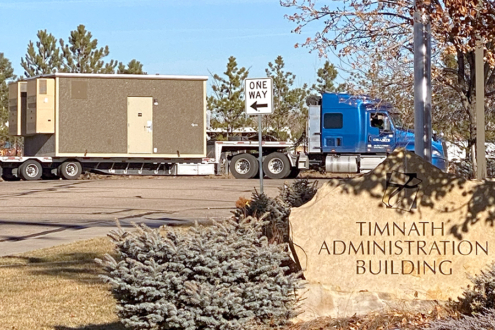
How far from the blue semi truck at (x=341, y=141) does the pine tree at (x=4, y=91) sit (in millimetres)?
16131

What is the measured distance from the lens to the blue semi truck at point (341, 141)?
2953 cm

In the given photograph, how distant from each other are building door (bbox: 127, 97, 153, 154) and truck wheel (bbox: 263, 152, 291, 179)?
463 cm

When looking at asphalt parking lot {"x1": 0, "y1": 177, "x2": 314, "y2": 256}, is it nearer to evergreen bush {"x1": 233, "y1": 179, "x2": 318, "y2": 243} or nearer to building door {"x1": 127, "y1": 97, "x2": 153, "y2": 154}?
evergreen bush {"x1": 233, "y1": 179, "x2": 318, "y2": 243}

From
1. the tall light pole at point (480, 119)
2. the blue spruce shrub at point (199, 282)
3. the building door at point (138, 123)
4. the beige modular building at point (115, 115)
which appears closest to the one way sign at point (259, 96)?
the tall light pole at point (480, 119)

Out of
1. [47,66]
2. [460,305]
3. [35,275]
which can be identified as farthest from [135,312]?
[47,66]

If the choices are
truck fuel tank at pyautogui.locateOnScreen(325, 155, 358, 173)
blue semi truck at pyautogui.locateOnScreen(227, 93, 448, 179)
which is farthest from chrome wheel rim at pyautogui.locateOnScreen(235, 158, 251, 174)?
truck fuel tank at pyautogui.locateOnScreen(325, 155, 358, 173)

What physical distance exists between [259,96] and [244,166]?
1758 centimetres

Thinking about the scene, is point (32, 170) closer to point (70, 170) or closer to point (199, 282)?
point (70, 170)

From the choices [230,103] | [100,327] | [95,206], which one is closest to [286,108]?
[230,103]

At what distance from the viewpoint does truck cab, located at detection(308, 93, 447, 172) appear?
29.5 metres

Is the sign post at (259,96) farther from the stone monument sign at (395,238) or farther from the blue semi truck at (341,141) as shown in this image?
the blue semi truck at (341,141)

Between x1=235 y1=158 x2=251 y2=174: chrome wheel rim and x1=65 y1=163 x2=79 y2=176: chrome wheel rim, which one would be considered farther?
x1=235 y1=158 x2=251 y2=174: chrome wheel rim

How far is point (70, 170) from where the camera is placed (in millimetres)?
32125

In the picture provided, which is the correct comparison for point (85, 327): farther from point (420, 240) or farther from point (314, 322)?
point (420, 240)
